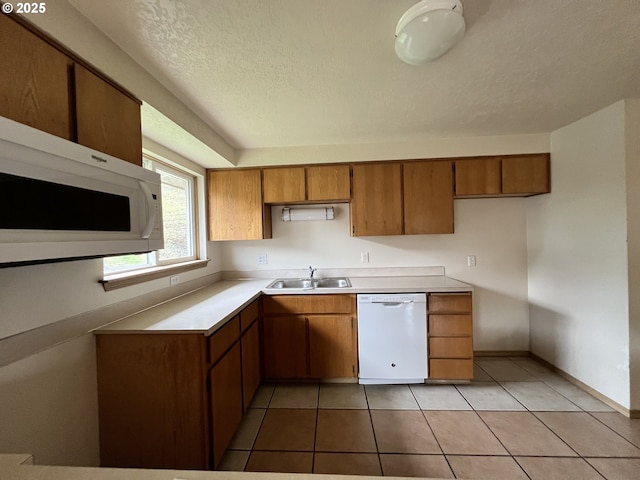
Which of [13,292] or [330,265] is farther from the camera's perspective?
[330,265]

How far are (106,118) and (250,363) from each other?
71.7 inches

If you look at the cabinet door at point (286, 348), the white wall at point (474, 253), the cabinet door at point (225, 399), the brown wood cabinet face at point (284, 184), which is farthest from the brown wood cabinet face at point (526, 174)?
the cabinet door at point (225, 399)

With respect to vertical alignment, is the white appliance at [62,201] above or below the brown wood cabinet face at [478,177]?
below

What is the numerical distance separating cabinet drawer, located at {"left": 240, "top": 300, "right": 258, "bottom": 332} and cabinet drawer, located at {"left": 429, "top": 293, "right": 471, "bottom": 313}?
1.56 metres

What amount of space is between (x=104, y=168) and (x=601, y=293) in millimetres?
3283

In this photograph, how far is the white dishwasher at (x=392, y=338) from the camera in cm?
232

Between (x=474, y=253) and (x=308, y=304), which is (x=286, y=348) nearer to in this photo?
(x=308, y=304)

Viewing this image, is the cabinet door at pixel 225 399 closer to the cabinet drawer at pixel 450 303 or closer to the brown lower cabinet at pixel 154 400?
the brown lower cabinet at pixel 154 400

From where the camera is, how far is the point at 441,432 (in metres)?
1.80

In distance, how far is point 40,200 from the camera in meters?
0.76

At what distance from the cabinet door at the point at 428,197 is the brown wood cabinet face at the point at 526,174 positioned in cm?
53

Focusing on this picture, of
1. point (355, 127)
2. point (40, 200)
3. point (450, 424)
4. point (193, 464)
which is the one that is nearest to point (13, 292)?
point (40, 200)

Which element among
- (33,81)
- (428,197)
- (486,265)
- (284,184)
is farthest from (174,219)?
(486,265)

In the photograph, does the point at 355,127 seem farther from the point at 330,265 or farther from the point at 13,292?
the point at 13,292
